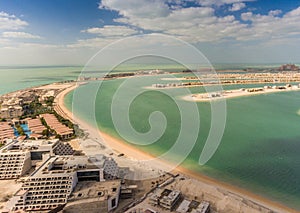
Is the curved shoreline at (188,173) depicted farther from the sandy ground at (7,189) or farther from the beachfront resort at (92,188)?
the sandy ground at (7,189)

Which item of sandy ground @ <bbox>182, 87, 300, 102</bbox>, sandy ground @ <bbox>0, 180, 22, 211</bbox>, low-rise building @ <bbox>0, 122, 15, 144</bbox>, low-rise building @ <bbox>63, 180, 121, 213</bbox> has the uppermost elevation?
sandy ground @ <bbox>182, 87, 300, 102</bbox>

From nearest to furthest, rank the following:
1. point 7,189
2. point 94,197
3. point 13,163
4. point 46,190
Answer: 1. point 94,197
2. point 46,190
3. point 7,189
4. point 13,163

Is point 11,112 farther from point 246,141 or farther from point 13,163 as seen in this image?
point 246,141

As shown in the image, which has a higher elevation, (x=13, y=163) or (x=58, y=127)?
(x=13, y=163)

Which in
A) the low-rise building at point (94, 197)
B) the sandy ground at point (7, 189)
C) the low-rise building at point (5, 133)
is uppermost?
the low-rise building at point (94, 197)

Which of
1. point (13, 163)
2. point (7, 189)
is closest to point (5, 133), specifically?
point (13, 163)

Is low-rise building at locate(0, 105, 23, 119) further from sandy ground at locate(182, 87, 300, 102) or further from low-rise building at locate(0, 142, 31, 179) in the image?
sandy ground at locate(182, 87, 300, 102)

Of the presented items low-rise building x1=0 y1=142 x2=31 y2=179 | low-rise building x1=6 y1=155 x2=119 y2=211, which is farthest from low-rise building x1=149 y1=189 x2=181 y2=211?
low-rise building x1=0 y1=142 x2=31 y2=179

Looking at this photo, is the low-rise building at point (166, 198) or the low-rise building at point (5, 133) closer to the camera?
the low-rise building at point (166, 198)

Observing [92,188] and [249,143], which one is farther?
[249,143]

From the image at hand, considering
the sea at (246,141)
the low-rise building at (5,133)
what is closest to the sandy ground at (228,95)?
the sea at (246,141)

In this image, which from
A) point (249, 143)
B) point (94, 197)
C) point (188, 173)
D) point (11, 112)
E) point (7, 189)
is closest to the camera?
point (94, 197)

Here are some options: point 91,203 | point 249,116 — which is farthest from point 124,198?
point 249,116
